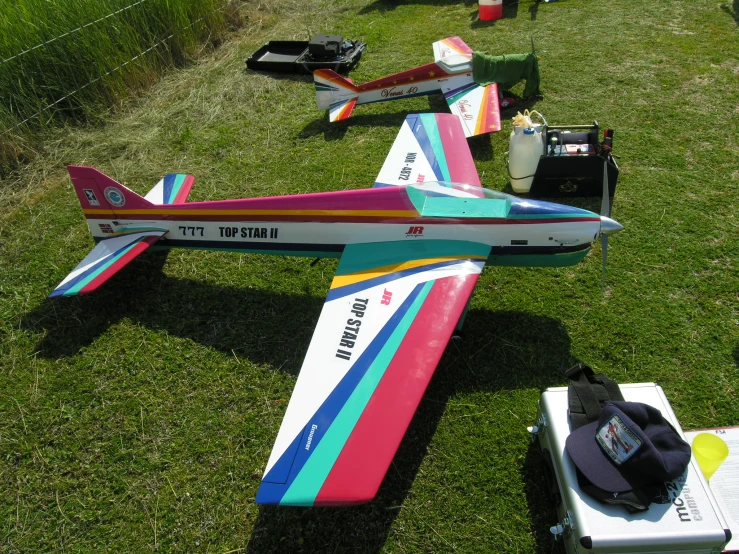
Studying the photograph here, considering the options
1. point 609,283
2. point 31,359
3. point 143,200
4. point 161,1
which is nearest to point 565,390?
point 609,283

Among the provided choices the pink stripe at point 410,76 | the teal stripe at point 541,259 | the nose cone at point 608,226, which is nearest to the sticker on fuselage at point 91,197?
the teal stripe at point 541,259

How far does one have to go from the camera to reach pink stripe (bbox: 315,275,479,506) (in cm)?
359

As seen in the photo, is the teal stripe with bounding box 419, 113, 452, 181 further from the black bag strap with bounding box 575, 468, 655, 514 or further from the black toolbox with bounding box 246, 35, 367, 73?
the black toolbox with bounding box 246, 35, 367, 73

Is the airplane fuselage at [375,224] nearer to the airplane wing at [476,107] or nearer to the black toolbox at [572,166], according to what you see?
the black toolbox at [572,166]

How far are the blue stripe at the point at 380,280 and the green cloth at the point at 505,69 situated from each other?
17.2ft

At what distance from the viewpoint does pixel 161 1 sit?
1074cm

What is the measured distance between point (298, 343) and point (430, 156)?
311cm

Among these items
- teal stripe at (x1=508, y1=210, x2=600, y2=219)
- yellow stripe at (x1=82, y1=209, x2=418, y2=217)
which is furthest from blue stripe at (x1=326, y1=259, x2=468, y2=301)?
teal stripe at (x1=508, y1=210, x2=600, y2=219)

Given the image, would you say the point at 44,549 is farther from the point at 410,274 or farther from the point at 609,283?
the point at 609,283

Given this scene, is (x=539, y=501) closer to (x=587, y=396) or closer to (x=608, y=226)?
(x=587, y=396)

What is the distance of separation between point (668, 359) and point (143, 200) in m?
6.17

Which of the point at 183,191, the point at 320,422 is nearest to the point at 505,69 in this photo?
the point at 183,191

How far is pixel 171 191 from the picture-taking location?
6.83m

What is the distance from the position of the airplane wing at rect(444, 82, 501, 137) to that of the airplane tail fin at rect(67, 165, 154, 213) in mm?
4953
